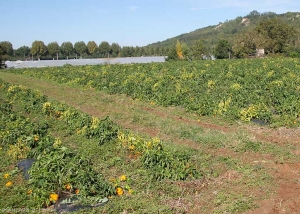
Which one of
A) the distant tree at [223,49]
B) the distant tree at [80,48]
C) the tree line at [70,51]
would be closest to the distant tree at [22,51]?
the tree line at [70,51]

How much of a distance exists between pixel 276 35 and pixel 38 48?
5329 centimetres

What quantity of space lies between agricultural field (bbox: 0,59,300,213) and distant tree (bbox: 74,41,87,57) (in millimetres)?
74083

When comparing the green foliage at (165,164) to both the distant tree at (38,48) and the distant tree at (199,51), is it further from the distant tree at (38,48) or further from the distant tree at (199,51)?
the distant tree at (38,48)

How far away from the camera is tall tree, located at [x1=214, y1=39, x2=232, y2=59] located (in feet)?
197

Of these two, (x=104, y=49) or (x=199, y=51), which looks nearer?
(x=199, y=51)

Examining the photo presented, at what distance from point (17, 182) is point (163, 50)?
3925 inches

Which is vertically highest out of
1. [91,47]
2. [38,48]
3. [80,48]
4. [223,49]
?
[91,47]

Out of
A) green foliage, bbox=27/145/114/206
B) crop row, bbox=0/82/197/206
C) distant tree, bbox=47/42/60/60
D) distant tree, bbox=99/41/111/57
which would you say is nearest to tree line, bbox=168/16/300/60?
distant tree, bbox=99/41/111/57

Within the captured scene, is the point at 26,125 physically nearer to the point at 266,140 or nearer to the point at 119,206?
the point at 119,206

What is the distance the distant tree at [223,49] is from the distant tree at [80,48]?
39.8m

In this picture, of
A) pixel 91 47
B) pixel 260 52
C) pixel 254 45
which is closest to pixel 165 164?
pixel 254 45

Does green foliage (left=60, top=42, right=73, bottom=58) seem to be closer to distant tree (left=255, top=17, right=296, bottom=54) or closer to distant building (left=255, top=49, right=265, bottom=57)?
distant building (left=255, top=49, right=265, bottom=57)

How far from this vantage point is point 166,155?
20.5 ft

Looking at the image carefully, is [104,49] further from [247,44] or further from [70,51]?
[247,44]
